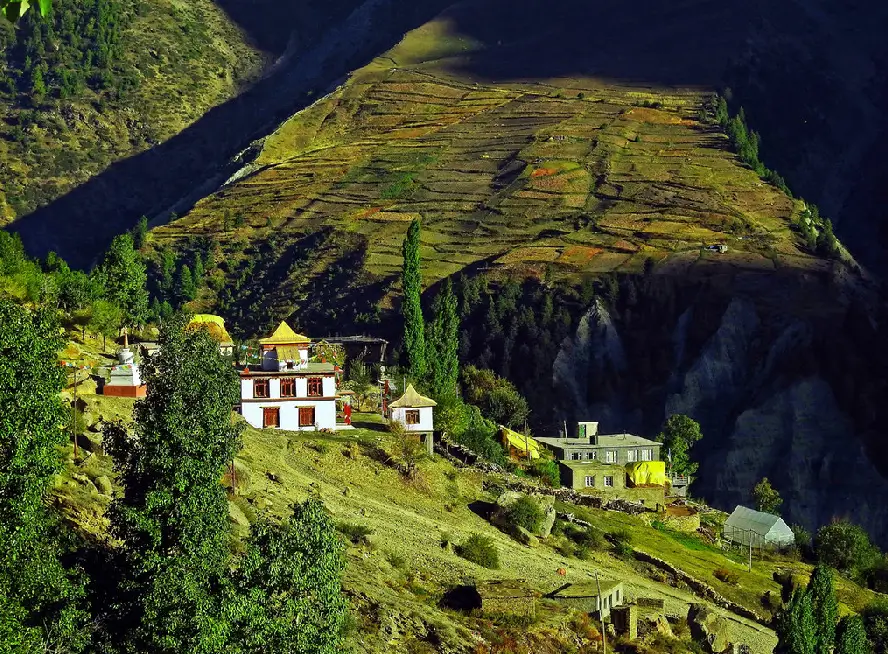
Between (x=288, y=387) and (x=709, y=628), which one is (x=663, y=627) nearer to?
(x=709, y=628)

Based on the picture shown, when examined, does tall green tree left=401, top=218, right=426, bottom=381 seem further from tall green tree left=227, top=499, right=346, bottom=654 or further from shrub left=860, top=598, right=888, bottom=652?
tall green tree left=227, top=499, right=346, bottom=654

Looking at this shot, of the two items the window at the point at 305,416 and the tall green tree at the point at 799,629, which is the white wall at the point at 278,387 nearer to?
the window at the point at 305,416

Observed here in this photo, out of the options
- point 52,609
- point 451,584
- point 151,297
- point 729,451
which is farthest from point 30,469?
point 151,297

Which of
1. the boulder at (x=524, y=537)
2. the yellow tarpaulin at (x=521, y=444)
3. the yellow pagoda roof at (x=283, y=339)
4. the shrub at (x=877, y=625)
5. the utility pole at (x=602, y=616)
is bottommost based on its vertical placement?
the shrub at (x=877, y=625)

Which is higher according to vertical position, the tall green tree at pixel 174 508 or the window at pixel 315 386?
the tall green tree at pixel 174 508

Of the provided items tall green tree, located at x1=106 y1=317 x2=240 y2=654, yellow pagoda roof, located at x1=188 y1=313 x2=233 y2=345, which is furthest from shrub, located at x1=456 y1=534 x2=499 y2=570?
yellow pagoda roof, located at x1=188 y1=313 x2=233 y2=345

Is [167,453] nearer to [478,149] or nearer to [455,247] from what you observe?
[455,247]

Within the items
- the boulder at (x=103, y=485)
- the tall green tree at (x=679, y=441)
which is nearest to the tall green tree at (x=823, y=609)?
the boulder at (x=103, y=485)
